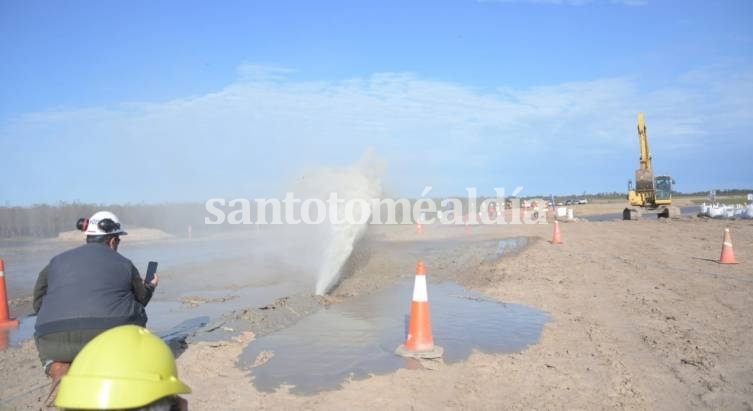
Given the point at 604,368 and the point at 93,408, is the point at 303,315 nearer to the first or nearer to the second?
the point at 604,368

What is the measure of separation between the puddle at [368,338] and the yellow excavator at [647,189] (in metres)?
28.8

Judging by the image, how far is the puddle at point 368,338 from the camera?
18.5 feet

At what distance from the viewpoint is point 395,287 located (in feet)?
37.9

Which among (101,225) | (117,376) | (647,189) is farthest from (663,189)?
(117,376)

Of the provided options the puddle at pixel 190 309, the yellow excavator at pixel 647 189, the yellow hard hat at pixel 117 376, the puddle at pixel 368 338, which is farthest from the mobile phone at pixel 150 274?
the yellow excavator at pixel 647 189

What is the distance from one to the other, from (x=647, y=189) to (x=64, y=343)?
119 ft

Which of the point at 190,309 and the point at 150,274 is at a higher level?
the point at 150,274

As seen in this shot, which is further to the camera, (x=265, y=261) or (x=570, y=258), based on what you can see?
(x=265, y=261)

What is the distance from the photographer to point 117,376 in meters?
2.03

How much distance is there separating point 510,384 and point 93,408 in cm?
396

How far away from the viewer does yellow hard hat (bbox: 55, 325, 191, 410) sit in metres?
2.01


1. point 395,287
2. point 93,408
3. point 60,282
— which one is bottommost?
point 395,287

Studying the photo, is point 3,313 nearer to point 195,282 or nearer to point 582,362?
point 195,282

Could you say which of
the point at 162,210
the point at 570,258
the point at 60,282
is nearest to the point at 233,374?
the point at 60,282
